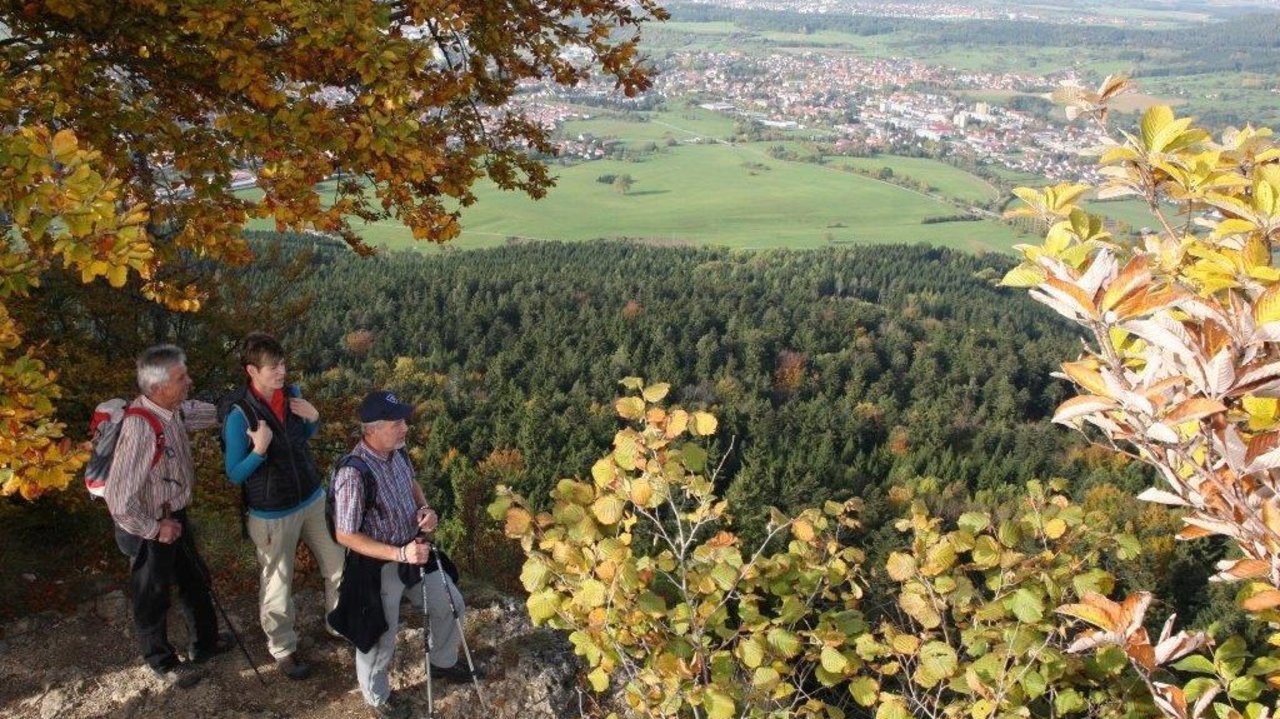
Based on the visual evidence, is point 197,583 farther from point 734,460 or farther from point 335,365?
point 335,365

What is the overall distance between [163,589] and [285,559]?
647 mm

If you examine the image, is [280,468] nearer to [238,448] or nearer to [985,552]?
[238,448]

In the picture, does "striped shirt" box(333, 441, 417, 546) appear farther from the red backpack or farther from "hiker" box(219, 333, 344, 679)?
the red backpack

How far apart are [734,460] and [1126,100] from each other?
4025cm

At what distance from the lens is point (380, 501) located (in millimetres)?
3996

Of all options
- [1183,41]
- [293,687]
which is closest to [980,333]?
[293,687]

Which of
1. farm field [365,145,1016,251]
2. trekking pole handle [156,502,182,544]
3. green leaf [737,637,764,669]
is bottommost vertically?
farm field [365,145,1016,251]

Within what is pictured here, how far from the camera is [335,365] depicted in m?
48.4

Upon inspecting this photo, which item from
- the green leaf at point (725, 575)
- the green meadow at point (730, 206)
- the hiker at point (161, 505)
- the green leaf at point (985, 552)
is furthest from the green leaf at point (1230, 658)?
the green meadow at point (730, 206)

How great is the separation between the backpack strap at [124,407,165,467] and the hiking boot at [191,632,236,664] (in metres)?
1.46

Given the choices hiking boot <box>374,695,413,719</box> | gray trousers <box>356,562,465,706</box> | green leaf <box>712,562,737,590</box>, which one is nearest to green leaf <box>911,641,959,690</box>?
green leaf <box>712,562,737,590</box>

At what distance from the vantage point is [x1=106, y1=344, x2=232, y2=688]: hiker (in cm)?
399

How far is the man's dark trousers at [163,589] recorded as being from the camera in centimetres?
437

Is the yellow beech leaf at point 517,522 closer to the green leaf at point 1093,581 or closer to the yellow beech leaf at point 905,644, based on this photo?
the yellow beech leaf at point 905,644
